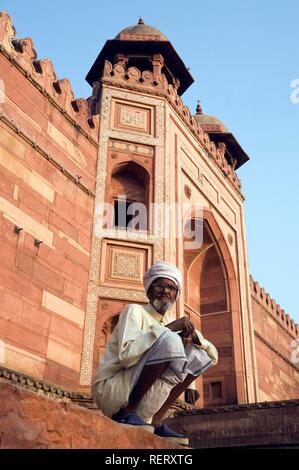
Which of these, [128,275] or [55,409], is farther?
[128,275]

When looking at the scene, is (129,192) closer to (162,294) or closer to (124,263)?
(124,263)

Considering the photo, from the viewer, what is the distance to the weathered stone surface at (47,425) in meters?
1.35

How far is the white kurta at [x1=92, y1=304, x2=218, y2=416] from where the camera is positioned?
7.07 ft

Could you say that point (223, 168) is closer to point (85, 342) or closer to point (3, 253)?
point (85, 342)

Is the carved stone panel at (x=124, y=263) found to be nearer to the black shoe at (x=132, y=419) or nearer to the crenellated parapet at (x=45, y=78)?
the crenellated parapet at (x=45, y=78)

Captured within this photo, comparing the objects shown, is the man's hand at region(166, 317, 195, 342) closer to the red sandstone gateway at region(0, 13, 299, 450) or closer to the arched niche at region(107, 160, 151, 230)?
the red sandstone gateway at region(0, 13, 299, 450)

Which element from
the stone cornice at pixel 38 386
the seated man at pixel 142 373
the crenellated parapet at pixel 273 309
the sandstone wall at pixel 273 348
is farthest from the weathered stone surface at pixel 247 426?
the crenellated parapet at pixel 273 309

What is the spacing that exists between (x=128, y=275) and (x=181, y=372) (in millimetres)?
5590

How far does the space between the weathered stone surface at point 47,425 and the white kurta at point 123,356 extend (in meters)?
0.44

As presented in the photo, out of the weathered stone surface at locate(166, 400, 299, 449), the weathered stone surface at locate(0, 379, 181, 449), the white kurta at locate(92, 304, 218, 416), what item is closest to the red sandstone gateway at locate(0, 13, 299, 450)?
the weathered stone surface at locate(166, 400, 299, 449)

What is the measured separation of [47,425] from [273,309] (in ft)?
41.9

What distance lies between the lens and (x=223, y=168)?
37.3ft

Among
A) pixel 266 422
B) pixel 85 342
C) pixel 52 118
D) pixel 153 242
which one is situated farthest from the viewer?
pixel 153 242
